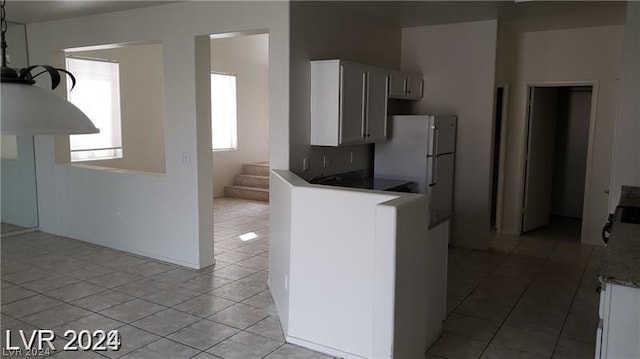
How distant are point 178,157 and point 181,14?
1376 millimetres

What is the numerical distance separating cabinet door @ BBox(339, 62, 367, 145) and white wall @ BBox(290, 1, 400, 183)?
29 centimetres

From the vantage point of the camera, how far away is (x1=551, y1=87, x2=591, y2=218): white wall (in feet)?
24.8

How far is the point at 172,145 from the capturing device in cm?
483

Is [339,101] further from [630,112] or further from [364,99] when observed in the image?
[630,112]

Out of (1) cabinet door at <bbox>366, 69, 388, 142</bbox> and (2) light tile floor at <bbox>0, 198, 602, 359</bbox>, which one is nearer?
(2) light tile floor at <bbox>0, 198, 602, 359</bbox>

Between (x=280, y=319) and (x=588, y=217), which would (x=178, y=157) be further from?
(x=588, y=217)

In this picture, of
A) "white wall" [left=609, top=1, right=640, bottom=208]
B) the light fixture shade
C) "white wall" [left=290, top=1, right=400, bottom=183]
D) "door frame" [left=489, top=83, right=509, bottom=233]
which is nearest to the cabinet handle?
"white wall" [left=290, top=1, right=400, bottom=183]

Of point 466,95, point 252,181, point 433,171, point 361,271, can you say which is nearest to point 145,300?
point 361,271

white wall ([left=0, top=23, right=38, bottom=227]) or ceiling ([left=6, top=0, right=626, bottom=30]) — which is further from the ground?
ceiling ([left=6, top=0, right=626, bottom=30])

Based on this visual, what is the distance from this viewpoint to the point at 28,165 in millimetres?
6148

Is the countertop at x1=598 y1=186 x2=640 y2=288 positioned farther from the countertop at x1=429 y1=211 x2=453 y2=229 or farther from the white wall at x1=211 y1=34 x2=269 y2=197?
the white wall at x1=211 y1=34 x2=269 y2=197

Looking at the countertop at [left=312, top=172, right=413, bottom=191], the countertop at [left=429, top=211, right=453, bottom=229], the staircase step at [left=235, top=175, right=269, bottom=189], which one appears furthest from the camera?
the staircase step at [left=235, top=175, right=269, bottom=189]

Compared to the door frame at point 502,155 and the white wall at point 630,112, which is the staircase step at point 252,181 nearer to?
the door frame at point 502,155

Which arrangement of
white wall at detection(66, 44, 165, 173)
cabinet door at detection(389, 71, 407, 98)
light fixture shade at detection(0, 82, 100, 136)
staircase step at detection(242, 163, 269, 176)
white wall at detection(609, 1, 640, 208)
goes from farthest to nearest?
staircase step at detection(242, 163, 269, 176) < white wall at detection(66, 44, 165, 173) < cabinet door at detection(389, 71, 407, 98) < white wall at detection(609, 1, 640, 208) < light fixture shade at detection(0, 82, 100, 136)
